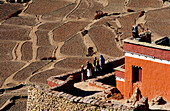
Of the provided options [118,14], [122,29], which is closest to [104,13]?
[118,14]

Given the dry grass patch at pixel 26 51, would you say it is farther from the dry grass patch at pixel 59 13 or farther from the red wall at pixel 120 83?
the red wall at pixel 120 83

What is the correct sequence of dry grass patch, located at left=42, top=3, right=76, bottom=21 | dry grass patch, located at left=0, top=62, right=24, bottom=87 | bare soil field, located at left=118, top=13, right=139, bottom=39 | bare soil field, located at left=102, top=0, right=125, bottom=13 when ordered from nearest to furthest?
dry grass patch, located at left=0, top=62, right=24, bottom=87, bare soil field, located at left=118, top=13, right=139, bottom=39, bare soil field, located at left=102, top=0, right=125, bottom=13, dry grass patch, located at left=42, top=3, right=76, bottom=21

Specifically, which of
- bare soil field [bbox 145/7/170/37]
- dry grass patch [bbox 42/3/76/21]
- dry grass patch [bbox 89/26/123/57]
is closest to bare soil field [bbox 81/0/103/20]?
dry grass patch [bbox 42/3/76/21]

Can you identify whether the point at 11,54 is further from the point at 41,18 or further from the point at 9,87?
the point at 41,18

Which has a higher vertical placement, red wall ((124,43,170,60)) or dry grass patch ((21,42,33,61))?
red wall ((124,43,170,60))

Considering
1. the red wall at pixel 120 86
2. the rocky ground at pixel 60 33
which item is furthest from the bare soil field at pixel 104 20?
the red wall at pixel 120 86

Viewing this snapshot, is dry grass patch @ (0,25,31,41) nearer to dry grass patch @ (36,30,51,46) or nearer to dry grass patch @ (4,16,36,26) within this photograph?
dry grass patch @ (36,30,51,46)

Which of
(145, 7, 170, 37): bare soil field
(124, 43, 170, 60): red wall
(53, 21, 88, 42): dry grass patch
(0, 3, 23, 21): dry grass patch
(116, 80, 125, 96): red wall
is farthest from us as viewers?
(0, 3, 23, 21): dry grass patch

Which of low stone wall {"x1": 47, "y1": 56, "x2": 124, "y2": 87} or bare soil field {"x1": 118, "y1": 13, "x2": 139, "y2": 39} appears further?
bare soil field {"x1": 118, "y1": 13, "x2": 139, "y2": 39}
